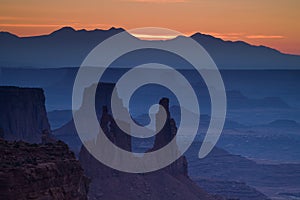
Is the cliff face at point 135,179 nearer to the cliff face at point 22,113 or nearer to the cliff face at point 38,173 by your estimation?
the cliff face at point 22,113

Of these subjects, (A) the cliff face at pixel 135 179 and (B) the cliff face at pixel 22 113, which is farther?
(B) the cliff face at pixel 22 113

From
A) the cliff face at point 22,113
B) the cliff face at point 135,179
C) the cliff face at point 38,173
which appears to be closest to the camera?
the cliff face at point 38,173

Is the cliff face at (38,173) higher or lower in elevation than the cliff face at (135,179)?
higher

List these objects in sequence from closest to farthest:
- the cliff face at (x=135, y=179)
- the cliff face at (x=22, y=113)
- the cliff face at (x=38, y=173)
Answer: the cliff face at (x=38, y=173) < the cliff face at (x=135, y=179) < the cliff face at (x=22, y=113)

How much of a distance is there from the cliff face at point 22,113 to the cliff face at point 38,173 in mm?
69858

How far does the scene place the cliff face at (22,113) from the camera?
103931 millimetres

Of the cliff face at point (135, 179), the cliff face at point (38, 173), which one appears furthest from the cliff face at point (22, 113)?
the cliff face at point (38, 173)

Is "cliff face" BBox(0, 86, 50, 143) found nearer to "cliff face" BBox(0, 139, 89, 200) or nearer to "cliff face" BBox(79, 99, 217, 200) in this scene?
"cliff face" BBox(79, 99, 217, 200)

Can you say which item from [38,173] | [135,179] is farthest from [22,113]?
[38,173]

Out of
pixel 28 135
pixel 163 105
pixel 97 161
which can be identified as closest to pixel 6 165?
pixel 97 161

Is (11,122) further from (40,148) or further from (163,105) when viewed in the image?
(40,148)

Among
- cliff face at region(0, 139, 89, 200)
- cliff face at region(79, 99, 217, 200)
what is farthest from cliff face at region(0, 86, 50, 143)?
cliff face at region(0, 139, 89, 200)

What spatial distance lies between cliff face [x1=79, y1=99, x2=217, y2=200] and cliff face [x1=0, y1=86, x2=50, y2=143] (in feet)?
49.4

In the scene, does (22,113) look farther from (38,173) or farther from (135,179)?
(38,173)
